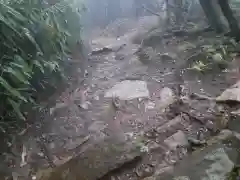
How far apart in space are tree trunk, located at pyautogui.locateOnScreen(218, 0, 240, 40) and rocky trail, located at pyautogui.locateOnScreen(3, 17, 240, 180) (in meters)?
0.63

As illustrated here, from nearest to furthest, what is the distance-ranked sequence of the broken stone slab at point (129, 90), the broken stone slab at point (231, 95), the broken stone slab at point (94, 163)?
1. the broken stone slab at point (94, 163)
2. the broken stone slab at point (231, 95)
3. the broken stone slab at point (129, 90)

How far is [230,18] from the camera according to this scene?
299 inches

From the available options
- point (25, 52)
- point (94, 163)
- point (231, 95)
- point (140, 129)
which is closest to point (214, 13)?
point (231, 95)

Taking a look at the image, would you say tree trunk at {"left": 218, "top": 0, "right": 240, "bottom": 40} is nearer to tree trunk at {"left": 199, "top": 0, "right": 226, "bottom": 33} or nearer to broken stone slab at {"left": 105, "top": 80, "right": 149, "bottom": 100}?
tree trunk at {"left": 199, "top": 0, "right": 226, "bottom": 33}

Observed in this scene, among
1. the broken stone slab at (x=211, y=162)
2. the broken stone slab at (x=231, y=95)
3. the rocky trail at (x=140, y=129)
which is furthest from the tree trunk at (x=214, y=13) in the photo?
the broken stone slab at (x=211, y=162)

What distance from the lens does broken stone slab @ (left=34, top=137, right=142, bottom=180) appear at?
158 inches

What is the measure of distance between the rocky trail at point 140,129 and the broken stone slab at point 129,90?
0.02 m

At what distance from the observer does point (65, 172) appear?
4.13 meters

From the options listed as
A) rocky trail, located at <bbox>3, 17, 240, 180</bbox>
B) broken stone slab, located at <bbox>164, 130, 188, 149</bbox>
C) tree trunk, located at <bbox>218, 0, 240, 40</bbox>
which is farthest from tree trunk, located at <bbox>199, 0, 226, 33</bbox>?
broken stone slab, located at <bbox>164, 130, 188, 149</bbox>

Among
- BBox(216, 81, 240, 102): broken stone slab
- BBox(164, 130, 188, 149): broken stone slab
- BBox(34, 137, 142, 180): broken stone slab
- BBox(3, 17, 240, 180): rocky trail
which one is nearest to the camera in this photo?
BBox(3, 17, 240, 180): rocky trail

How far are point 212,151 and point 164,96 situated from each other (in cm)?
282

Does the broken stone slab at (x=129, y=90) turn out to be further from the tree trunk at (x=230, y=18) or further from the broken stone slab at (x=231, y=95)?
the tree trunk at (x=230, y=18)

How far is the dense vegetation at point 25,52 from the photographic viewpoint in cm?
480

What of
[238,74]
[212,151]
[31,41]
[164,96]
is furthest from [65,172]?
[238,74]
